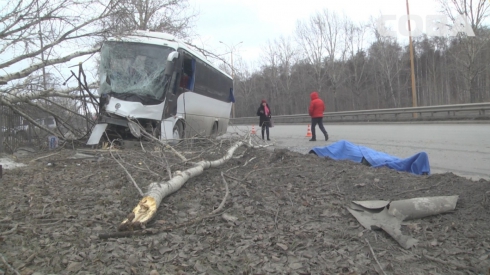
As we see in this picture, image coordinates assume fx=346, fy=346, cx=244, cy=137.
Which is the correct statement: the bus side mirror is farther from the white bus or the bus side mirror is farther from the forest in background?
the forest in background

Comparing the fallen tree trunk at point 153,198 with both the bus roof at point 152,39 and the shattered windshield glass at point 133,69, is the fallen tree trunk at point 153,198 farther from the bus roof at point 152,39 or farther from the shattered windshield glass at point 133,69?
the bus roof at point 152,39

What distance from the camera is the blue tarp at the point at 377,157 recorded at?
5.79 meters

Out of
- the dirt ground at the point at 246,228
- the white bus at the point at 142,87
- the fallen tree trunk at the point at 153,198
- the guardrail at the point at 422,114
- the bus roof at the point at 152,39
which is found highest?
the bus roof at the point at 152,39

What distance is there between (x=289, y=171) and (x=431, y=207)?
7.85 ft

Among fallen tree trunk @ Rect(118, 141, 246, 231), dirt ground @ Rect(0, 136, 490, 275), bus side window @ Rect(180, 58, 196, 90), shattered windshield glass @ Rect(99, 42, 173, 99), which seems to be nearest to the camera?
dirt ground @ Rect(0, 136, 490, 275)

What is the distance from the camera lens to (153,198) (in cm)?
368

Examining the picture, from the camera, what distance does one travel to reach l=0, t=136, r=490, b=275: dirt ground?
272 centimetres

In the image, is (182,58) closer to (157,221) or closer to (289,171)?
(289,171)

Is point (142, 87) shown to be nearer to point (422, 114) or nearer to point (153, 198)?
point (153, 198)

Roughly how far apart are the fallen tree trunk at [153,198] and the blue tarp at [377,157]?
118 inches

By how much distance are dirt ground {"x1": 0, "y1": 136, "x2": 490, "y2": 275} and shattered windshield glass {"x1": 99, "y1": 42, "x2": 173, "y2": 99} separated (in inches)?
172

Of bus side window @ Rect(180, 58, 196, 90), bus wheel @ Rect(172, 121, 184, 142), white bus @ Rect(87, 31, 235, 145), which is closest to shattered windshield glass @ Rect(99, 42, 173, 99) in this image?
white bus @ Rect(87, 31, 235, 145)

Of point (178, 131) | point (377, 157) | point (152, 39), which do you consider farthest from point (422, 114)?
point (152, 39)

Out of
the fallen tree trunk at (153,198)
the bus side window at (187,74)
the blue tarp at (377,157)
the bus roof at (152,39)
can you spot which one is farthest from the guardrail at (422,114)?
the fallen tree trunk at (153,198)
